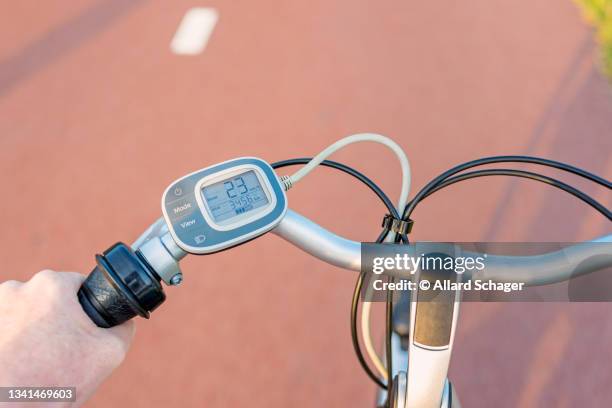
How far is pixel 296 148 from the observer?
2.92 meters


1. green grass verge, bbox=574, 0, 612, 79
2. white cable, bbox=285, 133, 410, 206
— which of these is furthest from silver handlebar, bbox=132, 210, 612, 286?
green grass verge, bbox=574, 0, 612, 79

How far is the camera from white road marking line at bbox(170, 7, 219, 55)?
11.2 feet

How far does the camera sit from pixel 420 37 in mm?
3656

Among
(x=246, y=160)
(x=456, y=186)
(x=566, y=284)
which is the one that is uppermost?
(x=456, y=186)

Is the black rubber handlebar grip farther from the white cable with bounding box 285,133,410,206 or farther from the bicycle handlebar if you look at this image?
the white cable with bounding box 285,133,410,206

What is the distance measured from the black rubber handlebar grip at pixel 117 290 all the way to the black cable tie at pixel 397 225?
1.26 feet

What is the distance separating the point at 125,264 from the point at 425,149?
2.45 metres

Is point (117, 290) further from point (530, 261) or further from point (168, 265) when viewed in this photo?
point (530, 261)

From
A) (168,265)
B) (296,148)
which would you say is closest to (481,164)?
(168,265)

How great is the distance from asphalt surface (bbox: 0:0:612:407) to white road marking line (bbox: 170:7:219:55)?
0.23 feet

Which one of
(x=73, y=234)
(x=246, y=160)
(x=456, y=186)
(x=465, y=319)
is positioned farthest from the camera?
(x=456, y=186)

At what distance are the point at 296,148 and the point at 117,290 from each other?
7.30ft

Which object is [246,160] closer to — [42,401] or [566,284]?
[42,401]

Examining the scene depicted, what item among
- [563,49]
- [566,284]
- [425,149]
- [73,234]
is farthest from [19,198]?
[563,49]
